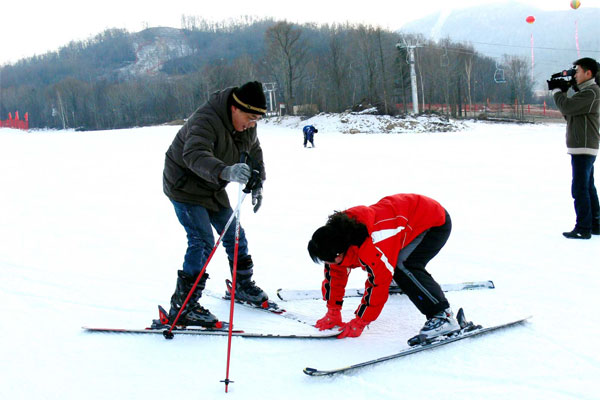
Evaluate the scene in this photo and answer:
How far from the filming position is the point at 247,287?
11.7ft

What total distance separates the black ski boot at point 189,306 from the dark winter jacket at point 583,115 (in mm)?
3932

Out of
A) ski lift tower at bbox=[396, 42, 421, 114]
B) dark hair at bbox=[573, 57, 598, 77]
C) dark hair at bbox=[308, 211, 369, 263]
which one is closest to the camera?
dark hair at bbox=[308, 211, 369, 263]

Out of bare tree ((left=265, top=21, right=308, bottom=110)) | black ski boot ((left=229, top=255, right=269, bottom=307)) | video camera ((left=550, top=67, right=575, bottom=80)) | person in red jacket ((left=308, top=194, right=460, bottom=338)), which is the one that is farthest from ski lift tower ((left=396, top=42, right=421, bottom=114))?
person in red jacket ((left=308, top=194, right=460, bottom=338))

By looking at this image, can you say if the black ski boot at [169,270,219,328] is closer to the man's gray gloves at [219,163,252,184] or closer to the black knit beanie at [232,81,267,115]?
the man's gray gloves at [219,163,252,184]

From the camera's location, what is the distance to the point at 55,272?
4.55 meters

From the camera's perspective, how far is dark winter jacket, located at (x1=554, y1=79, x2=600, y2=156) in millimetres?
4555

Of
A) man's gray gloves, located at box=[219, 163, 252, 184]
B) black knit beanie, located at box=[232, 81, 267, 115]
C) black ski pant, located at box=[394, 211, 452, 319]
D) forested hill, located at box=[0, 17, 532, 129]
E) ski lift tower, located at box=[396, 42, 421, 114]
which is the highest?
forested hill, located at box=[0, 17, 532, 129]

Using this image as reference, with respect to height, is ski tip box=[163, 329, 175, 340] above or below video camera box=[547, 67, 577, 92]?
below

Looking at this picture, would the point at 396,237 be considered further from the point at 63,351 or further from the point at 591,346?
the point at 63,351

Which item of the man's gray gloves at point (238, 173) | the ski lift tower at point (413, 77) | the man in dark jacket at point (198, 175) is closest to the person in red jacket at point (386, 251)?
the man's gray gloves at point (238, 173)

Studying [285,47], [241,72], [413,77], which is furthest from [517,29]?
[413,77]

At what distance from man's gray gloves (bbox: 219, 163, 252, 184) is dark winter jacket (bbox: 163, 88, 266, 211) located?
0.16 metres

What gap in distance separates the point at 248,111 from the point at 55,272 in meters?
2.89

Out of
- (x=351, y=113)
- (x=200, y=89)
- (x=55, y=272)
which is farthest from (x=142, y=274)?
(x=200, y=89)
